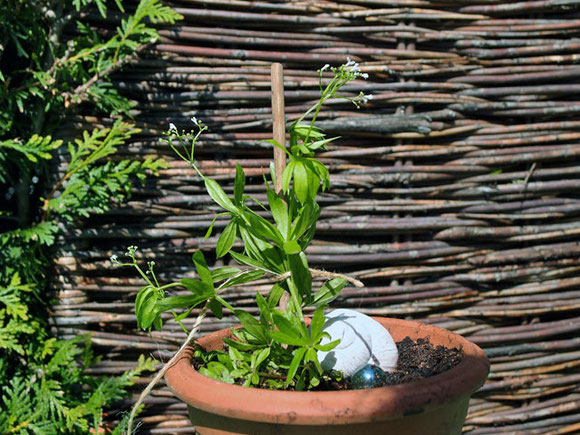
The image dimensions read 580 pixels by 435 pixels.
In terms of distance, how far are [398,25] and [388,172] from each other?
1.53ft

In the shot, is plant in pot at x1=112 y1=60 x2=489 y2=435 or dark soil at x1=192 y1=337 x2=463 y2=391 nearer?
plant in pot at x1=112 y1=60 x2=489 y2=435

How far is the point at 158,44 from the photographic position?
162 centimetres

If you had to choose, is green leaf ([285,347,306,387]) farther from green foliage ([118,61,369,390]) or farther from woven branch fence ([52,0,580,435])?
woven branch fence ([52,0,580,435])

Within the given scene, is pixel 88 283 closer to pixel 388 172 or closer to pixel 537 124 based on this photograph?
pixel 388 172

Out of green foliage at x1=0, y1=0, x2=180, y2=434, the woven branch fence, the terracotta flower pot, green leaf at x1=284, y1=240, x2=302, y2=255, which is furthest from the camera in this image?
the woven branch fence

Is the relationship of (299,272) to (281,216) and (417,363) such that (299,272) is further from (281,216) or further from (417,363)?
(417,363)

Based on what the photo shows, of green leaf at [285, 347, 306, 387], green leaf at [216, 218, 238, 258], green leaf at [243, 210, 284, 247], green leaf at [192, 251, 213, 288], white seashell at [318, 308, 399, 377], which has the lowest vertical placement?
white seashell at [318, 308, 399, 377]

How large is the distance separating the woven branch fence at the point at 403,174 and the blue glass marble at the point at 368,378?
2.50 ft

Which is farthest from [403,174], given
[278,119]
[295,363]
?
[295,363]

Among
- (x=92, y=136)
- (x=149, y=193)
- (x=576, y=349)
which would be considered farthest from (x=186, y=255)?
(x=576, y=349)

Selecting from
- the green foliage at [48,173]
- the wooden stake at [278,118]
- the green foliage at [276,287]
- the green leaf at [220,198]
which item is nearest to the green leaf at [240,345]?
the green foliage at [276,287]

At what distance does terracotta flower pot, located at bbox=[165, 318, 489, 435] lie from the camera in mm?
754

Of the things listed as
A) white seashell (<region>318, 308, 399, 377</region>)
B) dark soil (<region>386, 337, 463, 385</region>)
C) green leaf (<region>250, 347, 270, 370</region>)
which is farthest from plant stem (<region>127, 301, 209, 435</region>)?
dark soil (<region>386, 337, 463, 385</region>)

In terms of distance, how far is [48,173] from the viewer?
1563 millimetres
